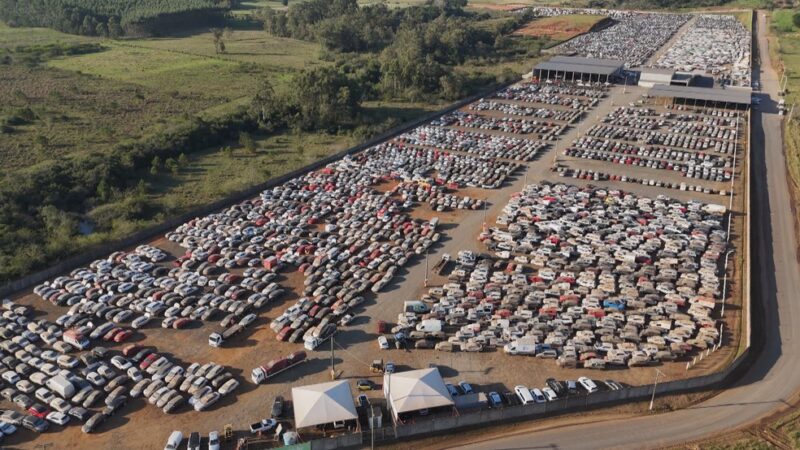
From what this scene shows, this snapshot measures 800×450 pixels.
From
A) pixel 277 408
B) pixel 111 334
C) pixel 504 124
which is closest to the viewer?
pixel 277 408

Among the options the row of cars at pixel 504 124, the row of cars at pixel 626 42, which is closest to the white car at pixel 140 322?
the row of cars at pixel 504 124

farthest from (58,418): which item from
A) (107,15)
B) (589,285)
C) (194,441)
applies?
(107,15)

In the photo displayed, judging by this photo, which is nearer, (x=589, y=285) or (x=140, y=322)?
(x=140, y=322)

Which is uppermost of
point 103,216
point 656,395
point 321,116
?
point 321,116

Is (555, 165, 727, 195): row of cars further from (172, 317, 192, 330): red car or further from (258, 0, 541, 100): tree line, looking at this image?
(172, 317, 192, 330): red car

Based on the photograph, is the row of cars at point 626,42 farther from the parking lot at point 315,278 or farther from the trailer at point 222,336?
the trailer at point 222,336

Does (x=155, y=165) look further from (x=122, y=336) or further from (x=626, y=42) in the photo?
(x=626, y=42)

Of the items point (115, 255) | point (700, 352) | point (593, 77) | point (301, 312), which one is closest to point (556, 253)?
point (700, 352)

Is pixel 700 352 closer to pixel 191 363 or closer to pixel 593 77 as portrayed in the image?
pixel 191 363

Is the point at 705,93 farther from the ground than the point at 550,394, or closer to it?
farther from the ground
